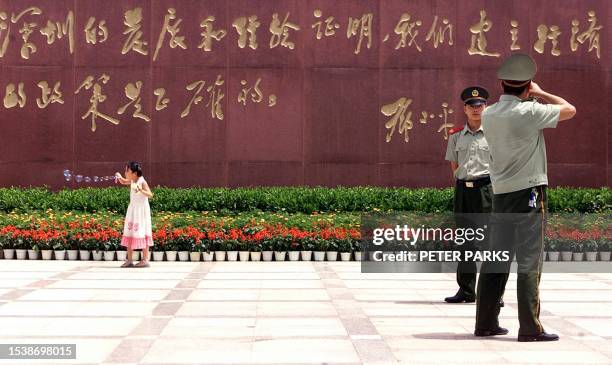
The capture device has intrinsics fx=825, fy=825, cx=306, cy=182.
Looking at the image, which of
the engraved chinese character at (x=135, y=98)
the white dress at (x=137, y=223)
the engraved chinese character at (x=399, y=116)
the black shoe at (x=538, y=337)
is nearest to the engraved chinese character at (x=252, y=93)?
the engraved chinese character at (x=135, y=98)

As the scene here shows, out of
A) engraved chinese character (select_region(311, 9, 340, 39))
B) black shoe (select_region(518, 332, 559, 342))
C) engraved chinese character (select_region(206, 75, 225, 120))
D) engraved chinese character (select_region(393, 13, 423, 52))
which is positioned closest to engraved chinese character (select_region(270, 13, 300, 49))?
engraved chinese character (select_region(311, 9, 340, 39))

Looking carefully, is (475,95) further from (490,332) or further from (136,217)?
(136,217)

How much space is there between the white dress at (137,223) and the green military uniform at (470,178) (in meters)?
5.10

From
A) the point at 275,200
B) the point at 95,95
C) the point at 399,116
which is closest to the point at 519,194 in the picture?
the point at 275,200

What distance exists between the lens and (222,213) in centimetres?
1482

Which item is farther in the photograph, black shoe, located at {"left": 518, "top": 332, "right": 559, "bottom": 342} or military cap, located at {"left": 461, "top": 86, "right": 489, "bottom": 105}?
military cap, located at {"left": 461, "top": 86, "right": 489, "bottom": 105}

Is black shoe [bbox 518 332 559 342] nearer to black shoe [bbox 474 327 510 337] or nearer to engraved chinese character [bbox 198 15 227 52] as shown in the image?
black shoe [bbox 474 327 510 337]

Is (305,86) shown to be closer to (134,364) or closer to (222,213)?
(222,213)

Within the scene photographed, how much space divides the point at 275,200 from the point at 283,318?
856 centimetres

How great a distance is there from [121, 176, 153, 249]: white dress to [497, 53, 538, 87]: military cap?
262 inches

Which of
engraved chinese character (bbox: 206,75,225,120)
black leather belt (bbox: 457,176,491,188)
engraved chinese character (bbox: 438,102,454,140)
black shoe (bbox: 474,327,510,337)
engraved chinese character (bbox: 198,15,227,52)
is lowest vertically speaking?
black shoe (bbox: 474,327,510,337)

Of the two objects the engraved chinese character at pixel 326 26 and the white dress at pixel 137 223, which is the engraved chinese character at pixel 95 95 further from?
the white dress at pixel 137 223

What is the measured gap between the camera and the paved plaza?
4.94 metres

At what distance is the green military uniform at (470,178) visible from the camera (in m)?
6.97
